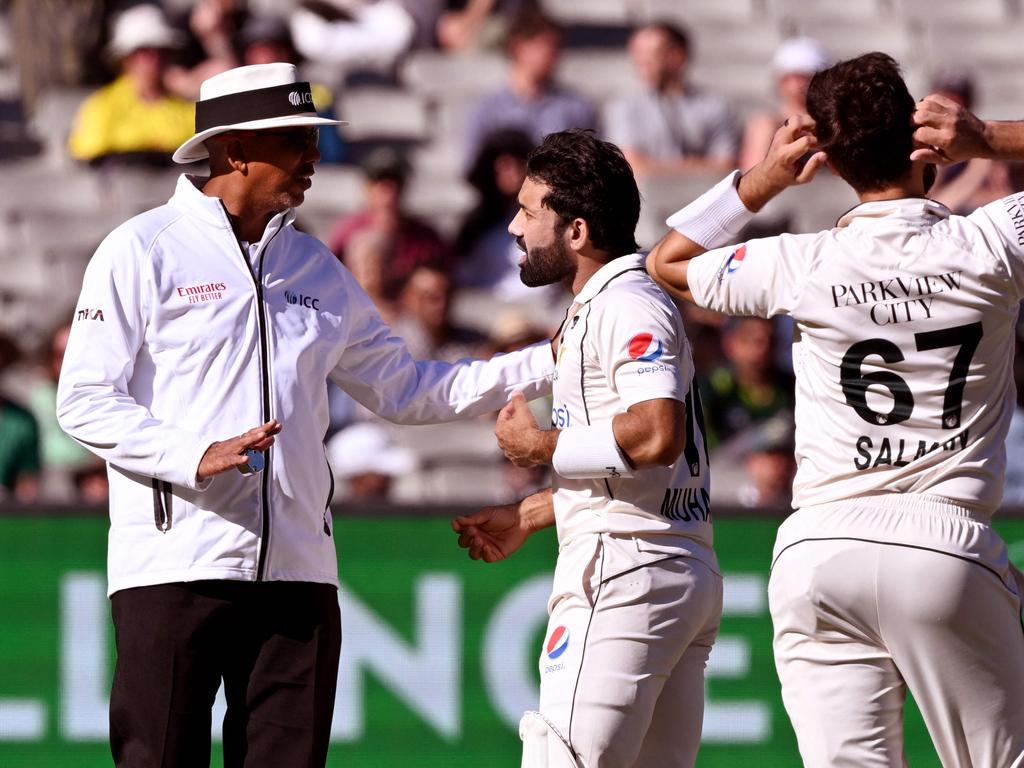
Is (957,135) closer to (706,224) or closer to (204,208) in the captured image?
(706,224)

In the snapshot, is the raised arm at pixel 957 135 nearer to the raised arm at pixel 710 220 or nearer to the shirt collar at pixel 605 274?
the raised arm at pixel 710 220

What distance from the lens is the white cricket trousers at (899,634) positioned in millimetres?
3977

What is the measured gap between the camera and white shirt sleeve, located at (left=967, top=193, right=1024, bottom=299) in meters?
4.09

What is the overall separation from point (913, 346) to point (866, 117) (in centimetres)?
53

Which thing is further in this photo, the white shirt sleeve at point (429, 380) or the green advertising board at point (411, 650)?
the green advertising board at point (411, 650)

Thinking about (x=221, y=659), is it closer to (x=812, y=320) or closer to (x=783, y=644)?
(x=783, y=644)

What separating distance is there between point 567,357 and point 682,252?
0.40 metres

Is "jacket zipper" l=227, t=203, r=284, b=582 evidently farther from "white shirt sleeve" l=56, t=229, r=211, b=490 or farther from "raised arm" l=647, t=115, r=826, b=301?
"raised arm" l=647, t=115, r=826, b=301

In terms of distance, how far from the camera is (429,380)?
5203mm

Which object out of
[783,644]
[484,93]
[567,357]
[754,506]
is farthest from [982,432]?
[484,93]

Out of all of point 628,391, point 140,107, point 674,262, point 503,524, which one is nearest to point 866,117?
point 674,262

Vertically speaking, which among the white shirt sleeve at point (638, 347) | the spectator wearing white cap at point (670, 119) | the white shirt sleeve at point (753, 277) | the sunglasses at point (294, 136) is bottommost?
the white shirt sleeve at point (638, 347)

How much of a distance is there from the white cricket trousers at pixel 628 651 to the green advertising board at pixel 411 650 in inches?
112

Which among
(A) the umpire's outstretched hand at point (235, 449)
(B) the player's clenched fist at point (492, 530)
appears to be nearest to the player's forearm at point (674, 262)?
(B) the player's clenched fist at point (492, 530)
